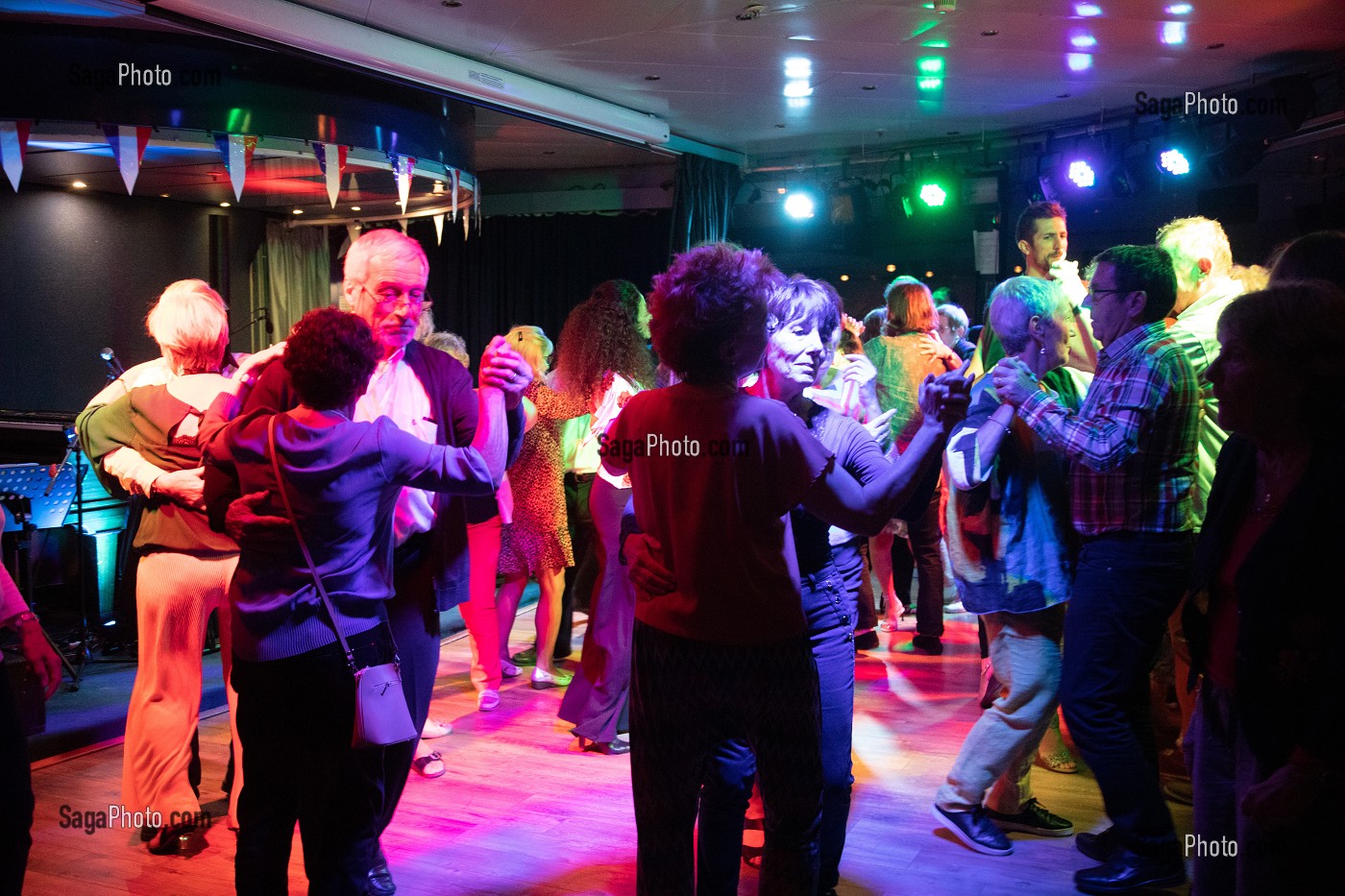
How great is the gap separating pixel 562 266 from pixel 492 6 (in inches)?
195

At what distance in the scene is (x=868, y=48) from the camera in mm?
5922

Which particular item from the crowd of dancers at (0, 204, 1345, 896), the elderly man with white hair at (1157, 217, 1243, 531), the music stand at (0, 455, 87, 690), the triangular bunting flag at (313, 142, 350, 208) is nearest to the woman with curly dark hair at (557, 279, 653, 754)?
the crowd of dancers at (0, 204, 1345, 896)

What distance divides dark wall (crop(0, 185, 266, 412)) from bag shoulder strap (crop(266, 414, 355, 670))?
7.67 metres

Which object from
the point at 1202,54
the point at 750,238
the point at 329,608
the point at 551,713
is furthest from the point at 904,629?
the point at 750,238

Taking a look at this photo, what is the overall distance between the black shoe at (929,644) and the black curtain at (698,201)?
15.1 ft

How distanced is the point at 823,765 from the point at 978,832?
1.03 meters

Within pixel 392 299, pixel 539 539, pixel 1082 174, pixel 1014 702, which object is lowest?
pixel 1014 702

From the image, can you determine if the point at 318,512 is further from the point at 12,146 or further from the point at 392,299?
the point at 12,146

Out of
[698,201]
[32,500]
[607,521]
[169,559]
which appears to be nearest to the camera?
[169,559]

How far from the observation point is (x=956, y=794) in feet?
9.93

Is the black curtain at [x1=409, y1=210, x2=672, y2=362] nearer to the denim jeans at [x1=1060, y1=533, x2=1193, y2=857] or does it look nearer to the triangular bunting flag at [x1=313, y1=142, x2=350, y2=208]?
the triangular bunting flag at [x1=313, y1=142, x2=350, y2=208]

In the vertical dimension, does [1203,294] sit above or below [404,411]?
above
